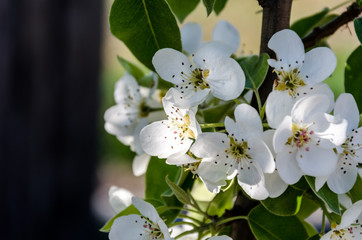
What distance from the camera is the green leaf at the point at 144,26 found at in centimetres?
54

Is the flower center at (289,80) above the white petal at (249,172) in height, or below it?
above

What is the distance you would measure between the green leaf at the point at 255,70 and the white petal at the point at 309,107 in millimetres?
74

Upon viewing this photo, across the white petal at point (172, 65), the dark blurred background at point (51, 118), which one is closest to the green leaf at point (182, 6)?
the white petal at point (172, 65)

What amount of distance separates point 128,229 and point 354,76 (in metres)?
0.28

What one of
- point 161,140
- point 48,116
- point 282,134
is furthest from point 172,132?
point 48,116

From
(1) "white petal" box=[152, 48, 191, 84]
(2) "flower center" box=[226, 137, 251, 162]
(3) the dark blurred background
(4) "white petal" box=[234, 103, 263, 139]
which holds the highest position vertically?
(1) "white petal" box=[152, 48, 191, 84]

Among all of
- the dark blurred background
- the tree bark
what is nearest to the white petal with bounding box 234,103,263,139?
the dark blurred background

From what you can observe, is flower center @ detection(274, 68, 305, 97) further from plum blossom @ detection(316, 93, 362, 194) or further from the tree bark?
the tree bark

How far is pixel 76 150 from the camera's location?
2605 mm

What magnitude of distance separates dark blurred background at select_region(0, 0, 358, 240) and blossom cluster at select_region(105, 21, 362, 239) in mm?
1580

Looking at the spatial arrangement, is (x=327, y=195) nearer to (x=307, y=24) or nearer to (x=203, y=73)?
(x=203, y=73)

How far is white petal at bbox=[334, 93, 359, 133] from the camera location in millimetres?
450

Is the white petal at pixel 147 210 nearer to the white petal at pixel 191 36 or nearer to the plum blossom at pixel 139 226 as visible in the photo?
the plum blossom at pixel 139 226

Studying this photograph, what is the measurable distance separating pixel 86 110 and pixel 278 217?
2.22 m
